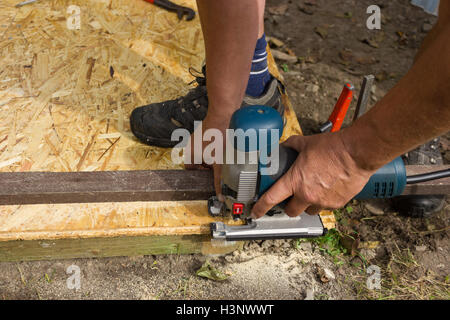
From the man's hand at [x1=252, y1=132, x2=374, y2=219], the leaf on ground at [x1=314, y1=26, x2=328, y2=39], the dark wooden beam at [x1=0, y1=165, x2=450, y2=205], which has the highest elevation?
the man's hand at [x1=252, y1=132, x2=374, y2=219]

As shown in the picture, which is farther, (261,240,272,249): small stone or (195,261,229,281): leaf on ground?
(261,240,272,249): small stone

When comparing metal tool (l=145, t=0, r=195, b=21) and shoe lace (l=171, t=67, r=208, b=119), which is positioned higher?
metal tool (l=145, t=0, r=195, b=21)

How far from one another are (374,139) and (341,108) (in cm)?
119

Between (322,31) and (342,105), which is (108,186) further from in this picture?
(322,31)

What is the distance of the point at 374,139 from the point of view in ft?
3.70

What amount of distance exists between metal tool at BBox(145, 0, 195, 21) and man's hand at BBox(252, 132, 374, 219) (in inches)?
73.0

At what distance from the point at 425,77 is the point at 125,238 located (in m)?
1.46

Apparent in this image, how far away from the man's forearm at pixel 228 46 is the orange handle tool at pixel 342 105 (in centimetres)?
91

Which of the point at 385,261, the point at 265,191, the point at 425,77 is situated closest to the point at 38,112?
the point at 265,191

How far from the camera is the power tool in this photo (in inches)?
52.6

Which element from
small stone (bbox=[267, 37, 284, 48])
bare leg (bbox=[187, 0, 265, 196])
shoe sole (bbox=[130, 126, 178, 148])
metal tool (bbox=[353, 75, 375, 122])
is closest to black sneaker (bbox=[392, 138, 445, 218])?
metal tool (bbox=[353, 75, 375, 122])

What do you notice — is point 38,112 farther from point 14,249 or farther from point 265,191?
point 265,191

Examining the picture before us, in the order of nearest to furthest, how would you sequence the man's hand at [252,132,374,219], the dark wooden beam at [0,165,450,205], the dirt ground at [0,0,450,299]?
1. the man's hand at [252,132,374,219]
2. the dark wooden beam at [0,165,450,205]
3. the dirt ground at [0,0,450,299]

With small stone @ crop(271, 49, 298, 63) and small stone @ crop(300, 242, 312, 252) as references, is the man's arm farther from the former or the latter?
small stone @ crop(271, 49, 298, 63)
